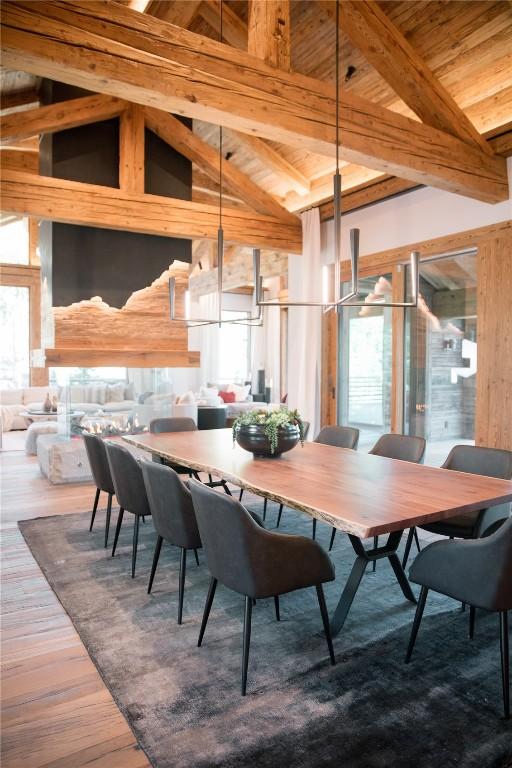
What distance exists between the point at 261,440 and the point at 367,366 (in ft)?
9.33

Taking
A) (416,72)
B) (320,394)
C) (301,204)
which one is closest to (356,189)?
(301,204)

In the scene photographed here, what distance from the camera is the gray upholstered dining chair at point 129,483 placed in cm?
312

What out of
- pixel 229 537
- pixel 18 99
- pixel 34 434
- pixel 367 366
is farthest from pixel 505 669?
pixel 34 434

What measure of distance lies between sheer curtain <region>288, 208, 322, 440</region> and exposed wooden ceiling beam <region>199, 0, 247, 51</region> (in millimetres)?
1888

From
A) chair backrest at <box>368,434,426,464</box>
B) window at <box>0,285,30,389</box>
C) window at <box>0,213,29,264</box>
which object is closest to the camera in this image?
chair backrest at <box>368,434,426,464</box>

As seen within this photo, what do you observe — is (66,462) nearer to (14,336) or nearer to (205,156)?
(205,156)

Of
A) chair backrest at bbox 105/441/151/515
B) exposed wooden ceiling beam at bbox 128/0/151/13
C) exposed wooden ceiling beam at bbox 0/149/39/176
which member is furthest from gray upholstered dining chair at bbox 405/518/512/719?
exposed wooden ceiling beam at bbox 0/149/39/176

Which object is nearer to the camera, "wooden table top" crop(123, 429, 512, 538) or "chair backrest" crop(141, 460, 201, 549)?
"wooden table top" crop(123, 429, 512, 538)

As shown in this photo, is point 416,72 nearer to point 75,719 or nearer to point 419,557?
point 419,557

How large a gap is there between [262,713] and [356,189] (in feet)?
15.5

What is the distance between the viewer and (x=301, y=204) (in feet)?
21.1

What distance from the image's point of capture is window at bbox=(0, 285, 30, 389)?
10844mm

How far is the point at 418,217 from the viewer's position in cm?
500

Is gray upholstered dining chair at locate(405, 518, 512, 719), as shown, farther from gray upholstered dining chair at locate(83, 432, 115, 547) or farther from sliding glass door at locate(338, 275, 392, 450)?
sliding glass door at locate(338, 275, 392, 450)
